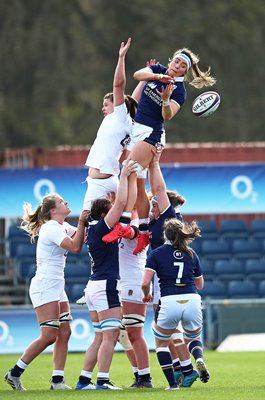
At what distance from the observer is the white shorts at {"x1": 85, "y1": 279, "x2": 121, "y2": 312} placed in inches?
482

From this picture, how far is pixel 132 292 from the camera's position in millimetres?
12781

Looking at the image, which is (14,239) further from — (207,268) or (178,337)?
(178,337)

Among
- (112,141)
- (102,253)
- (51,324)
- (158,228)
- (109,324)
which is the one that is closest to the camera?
(109,324)

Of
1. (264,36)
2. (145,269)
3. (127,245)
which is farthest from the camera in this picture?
(264,36)

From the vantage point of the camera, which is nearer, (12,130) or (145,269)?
(145,269)

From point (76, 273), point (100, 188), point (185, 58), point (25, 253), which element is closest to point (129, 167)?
point (100, 188)

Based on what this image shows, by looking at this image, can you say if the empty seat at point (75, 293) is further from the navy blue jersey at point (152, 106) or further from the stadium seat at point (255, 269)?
the navy blue jersey at point (152, 106)

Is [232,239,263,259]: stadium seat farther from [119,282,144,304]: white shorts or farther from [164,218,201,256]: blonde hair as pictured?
[164,218,201,256]: blonde hair

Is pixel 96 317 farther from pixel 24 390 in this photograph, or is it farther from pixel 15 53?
pixel 15 53

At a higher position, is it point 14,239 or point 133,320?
point 14,239

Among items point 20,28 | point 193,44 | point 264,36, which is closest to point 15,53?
point 20,28

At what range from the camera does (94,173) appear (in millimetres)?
12938

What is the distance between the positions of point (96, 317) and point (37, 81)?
28.3 metres

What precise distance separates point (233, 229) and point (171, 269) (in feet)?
43.2
